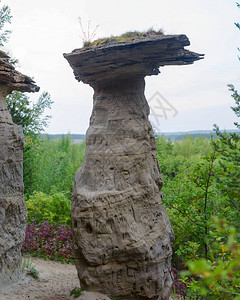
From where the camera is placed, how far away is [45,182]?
16984 mm

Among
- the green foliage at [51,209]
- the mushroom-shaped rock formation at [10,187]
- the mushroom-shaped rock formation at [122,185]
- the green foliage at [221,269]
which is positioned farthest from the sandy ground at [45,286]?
the green foliage at [221,269]

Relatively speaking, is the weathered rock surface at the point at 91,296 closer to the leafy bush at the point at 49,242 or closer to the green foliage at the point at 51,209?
the leafy bush at the point at 49,242

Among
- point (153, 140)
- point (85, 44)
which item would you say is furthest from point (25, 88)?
point (153, 140)

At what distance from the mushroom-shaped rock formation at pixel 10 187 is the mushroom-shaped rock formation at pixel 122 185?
4.94ft

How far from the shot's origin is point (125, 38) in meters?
5.55

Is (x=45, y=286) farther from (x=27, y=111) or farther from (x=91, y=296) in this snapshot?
(x=27, y=111)

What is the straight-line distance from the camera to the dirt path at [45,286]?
5.93 meters

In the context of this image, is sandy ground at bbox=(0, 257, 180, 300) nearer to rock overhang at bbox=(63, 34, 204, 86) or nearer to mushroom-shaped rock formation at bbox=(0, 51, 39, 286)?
mushroom-shaped rock formation at bbox=(0, 51, 39, 286)

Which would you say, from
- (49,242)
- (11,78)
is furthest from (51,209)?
(11,78)

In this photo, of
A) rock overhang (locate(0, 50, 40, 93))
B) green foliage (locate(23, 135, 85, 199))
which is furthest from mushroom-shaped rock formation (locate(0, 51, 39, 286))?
green foliage (locate(23, 135, 85, 199))

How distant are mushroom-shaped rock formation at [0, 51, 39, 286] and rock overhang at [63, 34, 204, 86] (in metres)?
1.56

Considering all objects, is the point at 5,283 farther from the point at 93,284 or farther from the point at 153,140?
the point at 153,140

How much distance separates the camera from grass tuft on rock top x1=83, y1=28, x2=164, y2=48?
534cm

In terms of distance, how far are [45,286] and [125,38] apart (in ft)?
18.1
